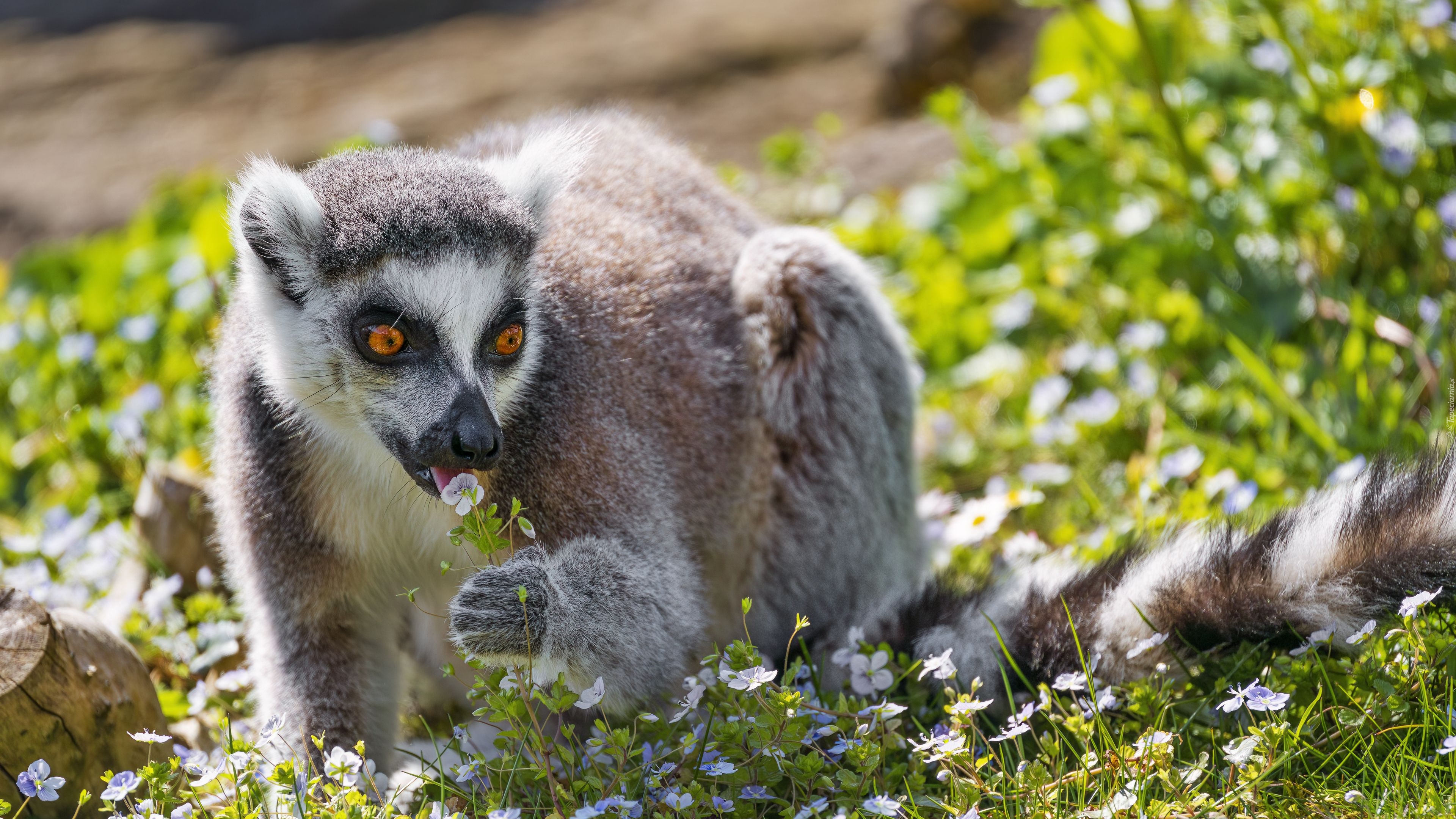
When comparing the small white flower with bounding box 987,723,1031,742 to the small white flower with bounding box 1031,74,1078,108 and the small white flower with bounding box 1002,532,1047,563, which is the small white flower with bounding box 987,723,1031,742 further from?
the small white flower with bounding box 1031,74,1078,108

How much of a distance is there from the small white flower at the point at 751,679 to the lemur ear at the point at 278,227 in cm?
142

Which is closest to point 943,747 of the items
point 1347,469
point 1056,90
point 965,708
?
point 965,708

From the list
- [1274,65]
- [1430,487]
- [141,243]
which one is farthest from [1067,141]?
[141,243]

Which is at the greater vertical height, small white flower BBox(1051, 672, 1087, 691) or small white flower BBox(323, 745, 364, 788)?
small white flower BBox(323, 745, 364, 788)

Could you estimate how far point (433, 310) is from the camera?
2787 millimetres

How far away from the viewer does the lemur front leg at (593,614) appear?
2.75 metres

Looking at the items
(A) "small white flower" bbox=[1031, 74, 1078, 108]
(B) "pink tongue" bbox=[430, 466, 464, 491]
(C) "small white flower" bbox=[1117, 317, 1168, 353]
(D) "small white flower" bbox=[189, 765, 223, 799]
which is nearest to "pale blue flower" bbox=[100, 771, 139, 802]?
(D) "small white flower" bbox=[189, 765, 223, 799]

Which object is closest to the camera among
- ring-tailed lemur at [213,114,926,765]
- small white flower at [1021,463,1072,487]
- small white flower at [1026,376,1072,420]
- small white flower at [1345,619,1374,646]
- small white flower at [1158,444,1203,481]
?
small white flower at [1345,619,1374,646]

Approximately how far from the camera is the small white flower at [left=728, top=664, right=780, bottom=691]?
2537 millimetres

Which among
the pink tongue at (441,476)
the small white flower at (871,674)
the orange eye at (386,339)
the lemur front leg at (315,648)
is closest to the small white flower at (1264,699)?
the small white flower at (871,674)

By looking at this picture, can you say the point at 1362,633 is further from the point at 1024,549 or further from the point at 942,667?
the point at 1024,549

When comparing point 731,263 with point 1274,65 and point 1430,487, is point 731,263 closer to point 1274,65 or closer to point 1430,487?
point 1430,487

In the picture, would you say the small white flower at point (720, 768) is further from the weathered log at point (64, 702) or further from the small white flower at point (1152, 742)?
the weathered log at point (64, 702)

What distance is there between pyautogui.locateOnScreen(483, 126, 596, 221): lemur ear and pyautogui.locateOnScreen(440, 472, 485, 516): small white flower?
88cm
